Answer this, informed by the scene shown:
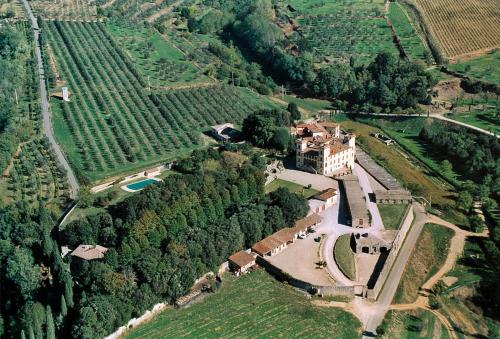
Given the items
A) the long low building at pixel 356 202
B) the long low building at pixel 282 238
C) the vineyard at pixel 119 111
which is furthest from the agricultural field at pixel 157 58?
the long low building at pixel 282 238

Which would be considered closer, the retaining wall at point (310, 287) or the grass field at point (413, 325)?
the grass field at point (413, 325)

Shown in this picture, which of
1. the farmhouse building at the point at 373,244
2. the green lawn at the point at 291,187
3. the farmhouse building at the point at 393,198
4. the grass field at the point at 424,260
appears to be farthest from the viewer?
the green lawn at the point at 291,187

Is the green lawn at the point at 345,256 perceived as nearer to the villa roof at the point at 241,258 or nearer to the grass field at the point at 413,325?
the grass field at the point at 413,325

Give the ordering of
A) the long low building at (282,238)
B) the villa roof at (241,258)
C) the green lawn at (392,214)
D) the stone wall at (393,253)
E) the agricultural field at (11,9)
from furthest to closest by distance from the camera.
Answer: the agricultural field at (11,9) → the green lawn at (392,214) → the long low building at (282,238) → the villa roof at (241,258) → the stone wall at (393,253)

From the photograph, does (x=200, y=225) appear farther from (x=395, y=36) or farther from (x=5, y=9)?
(x=5, y=9)

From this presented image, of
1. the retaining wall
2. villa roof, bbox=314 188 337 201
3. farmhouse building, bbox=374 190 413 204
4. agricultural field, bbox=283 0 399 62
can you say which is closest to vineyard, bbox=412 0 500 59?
agricultural field, bbox=283 0 399 62

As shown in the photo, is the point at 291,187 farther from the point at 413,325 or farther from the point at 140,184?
the point at 413,325

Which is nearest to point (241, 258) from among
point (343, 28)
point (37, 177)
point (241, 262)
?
point (241, 262)
